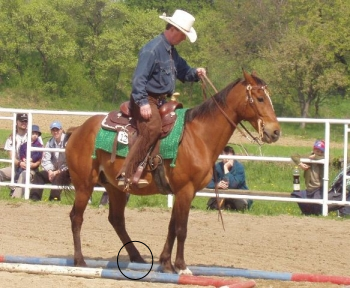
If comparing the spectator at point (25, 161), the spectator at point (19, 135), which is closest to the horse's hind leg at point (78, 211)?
the spectator at point (25, 161)

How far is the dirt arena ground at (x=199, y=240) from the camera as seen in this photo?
8297 millimetres

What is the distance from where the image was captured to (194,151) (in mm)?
7629

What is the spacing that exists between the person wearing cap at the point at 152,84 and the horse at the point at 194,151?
0.73 ft

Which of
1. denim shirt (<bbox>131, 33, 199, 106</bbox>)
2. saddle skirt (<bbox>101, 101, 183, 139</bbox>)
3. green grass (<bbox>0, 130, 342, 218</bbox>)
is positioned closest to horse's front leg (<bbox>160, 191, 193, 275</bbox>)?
saddle skirt (<bbox>101, 101, 183, 139</bbox>)

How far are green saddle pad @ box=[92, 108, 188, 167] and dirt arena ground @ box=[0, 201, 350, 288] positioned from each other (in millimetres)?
1281

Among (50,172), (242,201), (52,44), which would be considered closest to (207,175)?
(242,201)

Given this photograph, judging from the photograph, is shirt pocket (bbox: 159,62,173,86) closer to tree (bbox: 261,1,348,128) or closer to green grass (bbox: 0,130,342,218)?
green grass (bbox: 0,130,342,218)

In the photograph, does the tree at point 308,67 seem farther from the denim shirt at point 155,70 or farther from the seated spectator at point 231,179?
the denim shirt at point 155,70

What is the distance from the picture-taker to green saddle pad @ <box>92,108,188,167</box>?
7629 millimetres

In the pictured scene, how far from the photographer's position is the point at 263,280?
7375 millimetres

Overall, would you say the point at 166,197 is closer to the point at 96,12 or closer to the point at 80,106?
the point at 80,106

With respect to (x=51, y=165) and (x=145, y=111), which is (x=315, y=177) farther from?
(x=145, y=111)

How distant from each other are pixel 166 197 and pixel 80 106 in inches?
1145

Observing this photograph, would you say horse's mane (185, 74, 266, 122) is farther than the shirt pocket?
Yes
